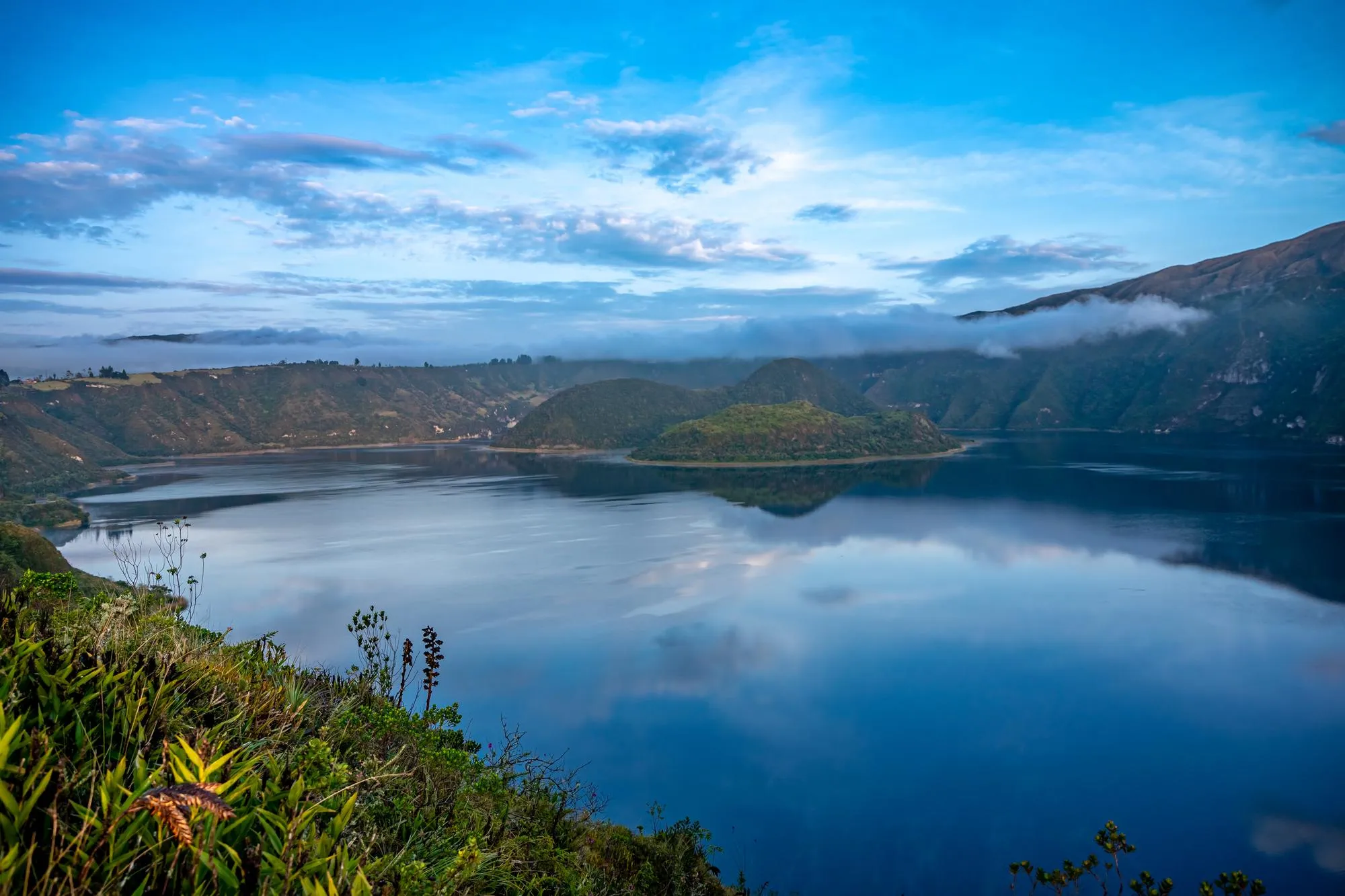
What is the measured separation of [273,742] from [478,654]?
1718 inches

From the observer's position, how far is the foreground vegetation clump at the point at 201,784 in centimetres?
362

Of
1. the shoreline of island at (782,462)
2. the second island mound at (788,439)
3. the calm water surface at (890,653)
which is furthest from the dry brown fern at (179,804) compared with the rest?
the second island mound at (788,439)

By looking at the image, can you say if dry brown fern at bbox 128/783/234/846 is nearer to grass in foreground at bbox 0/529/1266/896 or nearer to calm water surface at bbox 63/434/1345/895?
grass in foreground at bbox 0/529/1266/896

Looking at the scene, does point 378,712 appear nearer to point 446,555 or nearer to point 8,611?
point 8,611

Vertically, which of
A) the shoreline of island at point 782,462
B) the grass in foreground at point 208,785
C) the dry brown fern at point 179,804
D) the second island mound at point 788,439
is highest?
the dry brown fern at point 179,804

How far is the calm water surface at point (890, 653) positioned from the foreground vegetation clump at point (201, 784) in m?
21.3

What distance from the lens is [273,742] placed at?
6289 millimetres

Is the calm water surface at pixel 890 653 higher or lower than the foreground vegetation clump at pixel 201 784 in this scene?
lower

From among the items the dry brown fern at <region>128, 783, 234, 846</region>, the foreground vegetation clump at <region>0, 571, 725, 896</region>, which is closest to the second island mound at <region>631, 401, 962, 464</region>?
the foreground vegetation clump at <region>0, 571, 725, 896</region>

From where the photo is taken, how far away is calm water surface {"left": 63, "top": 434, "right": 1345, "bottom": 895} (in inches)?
1133

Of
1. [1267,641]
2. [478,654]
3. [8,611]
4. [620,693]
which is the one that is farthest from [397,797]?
[1267,641]

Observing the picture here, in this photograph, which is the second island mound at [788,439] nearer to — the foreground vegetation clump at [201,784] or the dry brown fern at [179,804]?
the foreground vegetation clump at [201,784]

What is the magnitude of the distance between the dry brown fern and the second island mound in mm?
164539

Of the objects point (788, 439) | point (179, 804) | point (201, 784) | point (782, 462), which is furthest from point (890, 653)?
point (788, 439)
